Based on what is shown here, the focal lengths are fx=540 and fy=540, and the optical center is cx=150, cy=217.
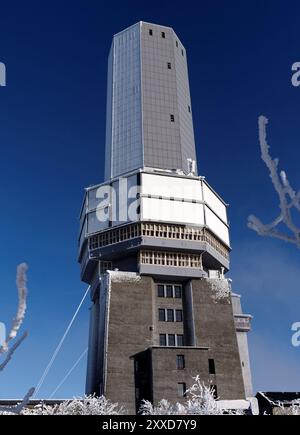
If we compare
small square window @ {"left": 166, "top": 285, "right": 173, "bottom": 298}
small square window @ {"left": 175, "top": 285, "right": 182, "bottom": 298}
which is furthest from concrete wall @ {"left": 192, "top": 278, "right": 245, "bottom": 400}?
small square window @ {"left": 166, "top": 285, "right": 173, "bottom": 298}

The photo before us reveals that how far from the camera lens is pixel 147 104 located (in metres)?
96.3

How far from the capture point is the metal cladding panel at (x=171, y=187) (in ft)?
282

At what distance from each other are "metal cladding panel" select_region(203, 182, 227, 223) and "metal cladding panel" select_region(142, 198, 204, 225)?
3700 mm

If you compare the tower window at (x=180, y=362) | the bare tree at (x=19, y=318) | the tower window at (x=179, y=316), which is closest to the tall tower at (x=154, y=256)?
the tower window at (x=180, y=362)

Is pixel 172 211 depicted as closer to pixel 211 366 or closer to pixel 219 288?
pixel 219 288

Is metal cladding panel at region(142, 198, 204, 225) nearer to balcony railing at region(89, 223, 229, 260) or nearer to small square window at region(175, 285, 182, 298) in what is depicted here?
balcony railing at region(89, 223, 229, 260)

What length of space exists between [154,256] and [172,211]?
806cm

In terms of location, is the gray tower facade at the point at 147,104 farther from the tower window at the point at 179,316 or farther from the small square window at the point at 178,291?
the tower window at the point at 179,316

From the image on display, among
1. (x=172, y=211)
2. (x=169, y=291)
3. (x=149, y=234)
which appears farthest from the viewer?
(x=172, y=211)

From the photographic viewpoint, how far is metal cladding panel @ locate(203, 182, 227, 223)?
9075 cm

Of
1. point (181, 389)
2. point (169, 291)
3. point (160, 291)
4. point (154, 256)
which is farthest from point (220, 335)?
point (154, 256)
